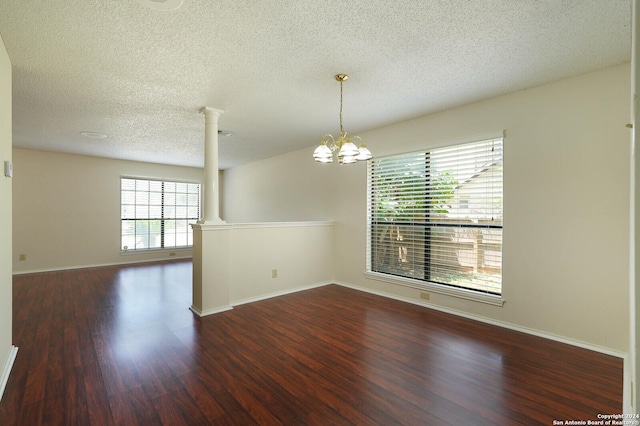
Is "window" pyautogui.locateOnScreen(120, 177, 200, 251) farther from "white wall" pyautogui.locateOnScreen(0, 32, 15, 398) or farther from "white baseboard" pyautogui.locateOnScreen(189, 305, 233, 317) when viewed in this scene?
"white wall" pyautogui.locateOnScreen(0, 32, 15, 398)

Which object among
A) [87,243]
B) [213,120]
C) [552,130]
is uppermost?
[213,120]

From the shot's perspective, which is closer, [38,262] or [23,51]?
[23,51]

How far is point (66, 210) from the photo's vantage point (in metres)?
6.33

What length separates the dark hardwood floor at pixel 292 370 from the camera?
1.83m

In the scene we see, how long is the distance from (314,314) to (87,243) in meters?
5.95

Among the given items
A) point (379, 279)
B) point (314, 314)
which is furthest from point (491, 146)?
point (314, 314)

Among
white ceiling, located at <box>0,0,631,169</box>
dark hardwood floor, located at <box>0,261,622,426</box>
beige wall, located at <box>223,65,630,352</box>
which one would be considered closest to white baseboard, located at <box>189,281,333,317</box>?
dark hardwood floor, located at <box>0,261,622,426</box>

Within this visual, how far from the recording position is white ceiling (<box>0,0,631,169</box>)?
194 centimetres

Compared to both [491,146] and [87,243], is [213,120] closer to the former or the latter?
[491,146]

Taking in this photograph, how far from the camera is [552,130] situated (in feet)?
9.50

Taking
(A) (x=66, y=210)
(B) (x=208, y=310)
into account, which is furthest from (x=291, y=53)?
(A) (x=66, y=210)

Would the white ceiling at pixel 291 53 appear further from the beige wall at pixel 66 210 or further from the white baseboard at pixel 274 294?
the beige wall at pixel 66 210

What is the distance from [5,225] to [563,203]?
479 cm

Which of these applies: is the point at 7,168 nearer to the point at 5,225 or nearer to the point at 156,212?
the point at 5,225
